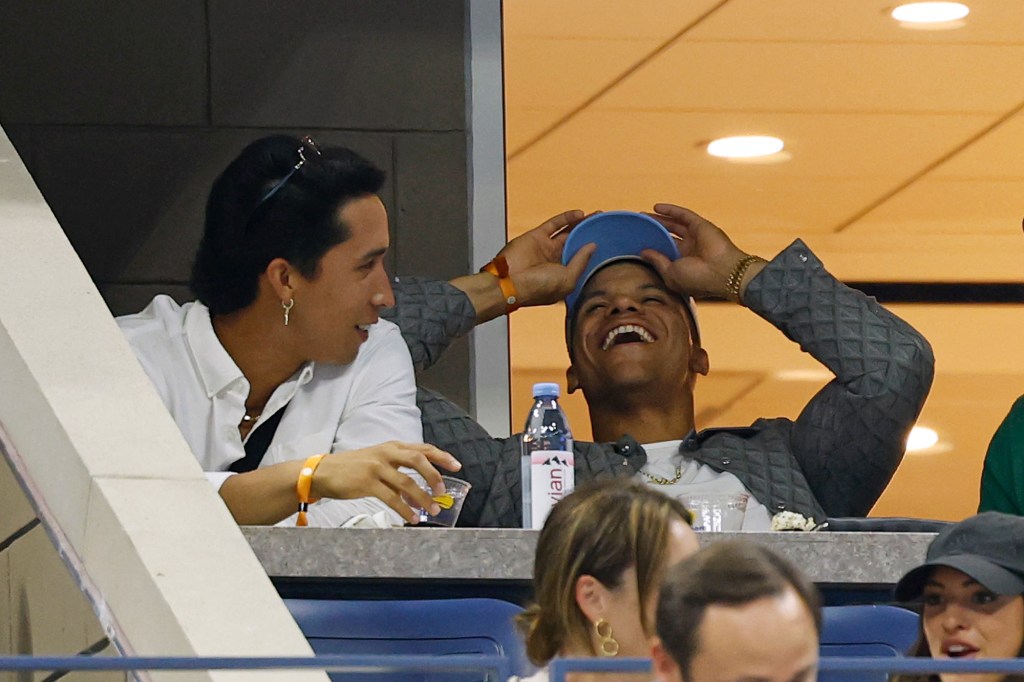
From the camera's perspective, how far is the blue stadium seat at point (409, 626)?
2762 millimetres

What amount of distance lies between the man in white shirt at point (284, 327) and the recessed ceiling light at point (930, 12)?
2.06 m

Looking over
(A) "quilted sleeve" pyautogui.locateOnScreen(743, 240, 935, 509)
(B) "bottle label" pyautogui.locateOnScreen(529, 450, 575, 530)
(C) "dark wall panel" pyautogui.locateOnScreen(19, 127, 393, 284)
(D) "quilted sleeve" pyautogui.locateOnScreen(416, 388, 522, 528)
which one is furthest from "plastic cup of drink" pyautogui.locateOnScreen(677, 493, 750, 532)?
(C) "dark wall panel" pyautogui.locateOnScreen(19, 127, 393, 284)

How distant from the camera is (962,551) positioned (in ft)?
8.94

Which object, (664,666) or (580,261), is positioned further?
(580,261)

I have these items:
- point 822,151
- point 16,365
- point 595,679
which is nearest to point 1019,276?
point 822,151

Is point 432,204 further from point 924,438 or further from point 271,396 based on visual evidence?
point 924,438

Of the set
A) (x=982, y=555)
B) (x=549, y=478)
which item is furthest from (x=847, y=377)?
(x=982, y=555)

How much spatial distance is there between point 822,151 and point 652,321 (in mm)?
1503

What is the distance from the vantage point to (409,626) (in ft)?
9.11

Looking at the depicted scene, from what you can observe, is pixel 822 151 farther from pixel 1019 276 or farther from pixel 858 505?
pixel 858 505

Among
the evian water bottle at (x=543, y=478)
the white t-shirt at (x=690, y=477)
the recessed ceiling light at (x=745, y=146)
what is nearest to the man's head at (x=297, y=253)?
the evian water bottle at (x=543, y=478)

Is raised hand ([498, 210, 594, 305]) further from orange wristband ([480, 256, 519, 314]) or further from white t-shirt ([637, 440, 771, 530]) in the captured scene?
white t-shirt ([637, 440, 771, 530])

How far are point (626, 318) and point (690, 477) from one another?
384mm

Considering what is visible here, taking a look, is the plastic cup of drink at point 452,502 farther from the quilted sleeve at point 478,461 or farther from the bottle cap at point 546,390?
the quilted sleeve at point 478,461
